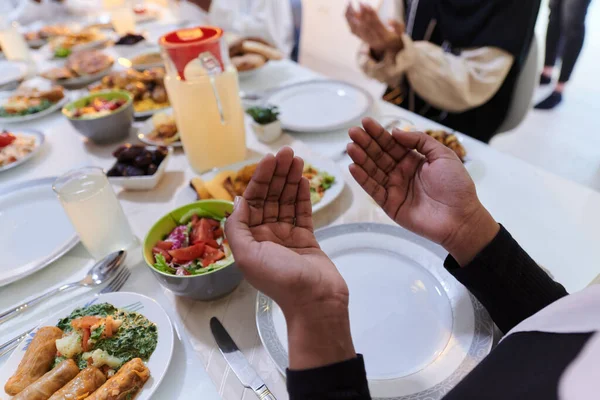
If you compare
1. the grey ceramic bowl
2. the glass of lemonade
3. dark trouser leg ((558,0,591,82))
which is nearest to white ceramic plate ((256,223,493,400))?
the glass of lemonade

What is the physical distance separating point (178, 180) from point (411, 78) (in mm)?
940

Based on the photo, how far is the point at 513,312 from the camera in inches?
23.6

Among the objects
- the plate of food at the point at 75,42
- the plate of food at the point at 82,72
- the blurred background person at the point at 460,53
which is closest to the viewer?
the blurred background person at the point at 460,53

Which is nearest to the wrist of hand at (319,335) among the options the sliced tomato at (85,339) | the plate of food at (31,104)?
the sliced tomato at (85,339)

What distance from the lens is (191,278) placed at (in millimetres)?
647

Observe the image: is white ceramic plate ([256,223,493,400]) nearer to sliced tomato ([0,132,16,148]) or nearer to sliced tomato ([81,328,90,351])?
sliced tomato ([81,328,90,351])

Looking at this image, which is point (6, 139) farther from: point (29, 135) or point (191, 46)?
point (191, 46)

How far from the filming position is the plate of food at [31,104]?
1.43 m

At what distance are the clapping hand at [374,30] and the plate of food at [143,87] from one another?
72cm

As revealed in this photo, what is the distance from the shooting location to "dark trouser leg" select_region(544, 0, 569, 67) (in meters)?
3.14

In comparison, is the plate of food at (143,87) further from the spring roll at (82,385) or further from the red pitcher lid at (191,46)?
the spring roll at (82,385)

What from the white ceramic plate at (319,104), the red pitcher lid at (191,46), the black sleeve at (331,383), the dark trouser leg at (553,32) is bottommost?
the dark trouser leg at (553,32)

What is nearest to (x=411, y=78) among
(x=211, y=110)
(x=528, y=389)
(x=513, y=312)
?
(x=211, y=110)

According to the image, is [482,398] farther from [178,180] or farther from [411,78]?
[411,78]
